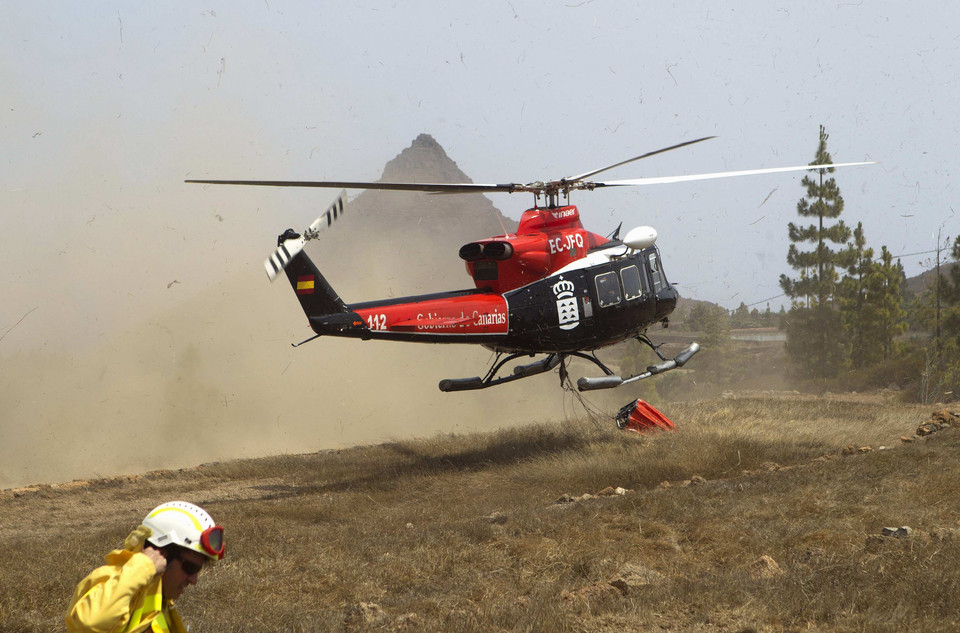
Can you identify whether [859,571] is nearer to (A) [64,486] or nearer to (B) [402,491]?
(B) [402,491]

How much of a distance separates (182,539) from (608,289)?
1368 centimetres

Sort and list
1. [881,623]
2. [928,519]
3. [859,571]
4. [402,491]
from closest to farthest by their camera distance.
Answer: [881,623] < [859,571] < [928,519] < [402,491]

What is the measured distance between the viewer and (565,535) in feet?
31.4

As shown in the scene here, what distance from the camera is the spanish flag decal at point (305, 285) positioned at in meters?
14.7

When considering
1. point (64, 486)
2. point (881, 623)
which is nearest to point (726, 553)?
point (881, 623)

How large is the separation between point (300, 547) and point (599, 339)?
8.55 meters

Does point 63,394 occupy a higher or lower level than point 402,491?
higher

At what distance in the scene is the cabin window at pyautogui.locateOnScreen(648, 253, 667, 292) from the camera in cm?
1708

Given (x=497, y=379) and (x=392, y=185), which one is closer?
(x=392, y=185)

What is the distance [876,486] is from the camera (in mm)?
10898

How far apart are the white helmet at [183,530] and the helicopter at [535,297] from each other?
11243mm

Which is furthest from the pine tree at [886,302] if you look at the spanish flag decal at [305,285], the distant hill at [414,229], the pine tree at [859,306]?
the spanish flag decal at [305,285]

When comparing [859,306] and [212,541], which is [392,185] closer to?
[212,541]

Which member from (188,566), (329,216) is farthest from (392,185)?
(188,566)
